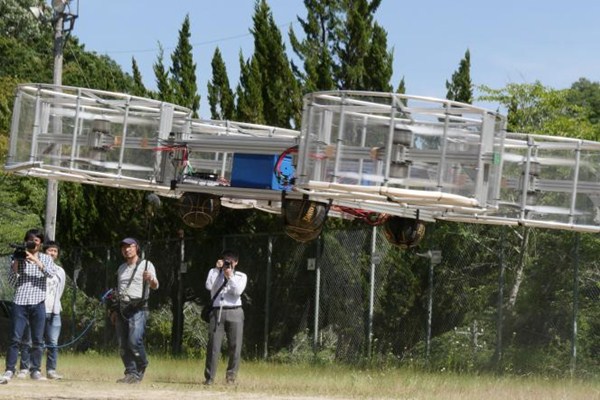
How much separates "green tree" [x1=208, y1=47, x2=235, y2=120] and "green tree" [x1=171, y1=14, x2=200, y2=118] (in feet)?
1.82

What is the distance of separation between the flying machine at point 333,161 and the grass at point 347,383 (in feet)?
7.65

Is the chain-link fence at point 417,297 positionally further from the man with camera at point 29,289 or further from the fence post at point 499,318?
the man with camera at point 29,289

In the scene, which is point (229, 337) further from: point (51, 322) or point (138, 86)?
point (138, 86)

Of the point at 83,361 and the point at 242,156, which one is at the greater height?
the point at 242,156

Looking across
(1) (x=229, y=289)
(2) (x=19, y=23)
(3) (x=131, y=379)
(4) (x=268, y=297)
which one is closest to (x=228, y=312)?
(1) (x=229, y=289)

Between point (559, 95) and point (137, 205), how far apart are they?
9.73 m

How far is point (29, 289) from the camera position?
18859 mm

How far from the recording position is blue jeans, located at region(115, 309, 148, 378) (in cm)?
1891

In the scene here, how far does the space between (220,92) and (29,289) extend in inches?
448

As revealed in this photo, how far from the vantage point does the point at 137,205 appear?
3055 cm

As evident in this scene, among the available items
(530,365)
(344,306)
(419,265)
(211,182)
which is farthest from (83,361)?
(211,182)

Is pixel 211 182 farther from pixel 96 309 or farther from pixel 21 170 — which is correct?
pixel 96 309

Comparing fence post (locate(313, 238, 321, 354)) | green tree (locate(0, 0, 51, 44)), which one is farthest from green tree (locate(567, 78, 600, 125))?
green tree (locate(0, 0, 51, 44))

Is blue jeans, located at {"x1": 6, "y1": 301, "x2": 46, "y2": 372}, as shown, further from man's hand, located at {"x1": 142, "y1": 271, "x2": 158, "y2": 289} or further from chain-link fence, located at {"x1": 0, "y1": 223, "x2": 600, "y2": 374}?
chain-link fence, located at {"x1": 0, "y1": 223, "x2": 600, "y2": 374}
